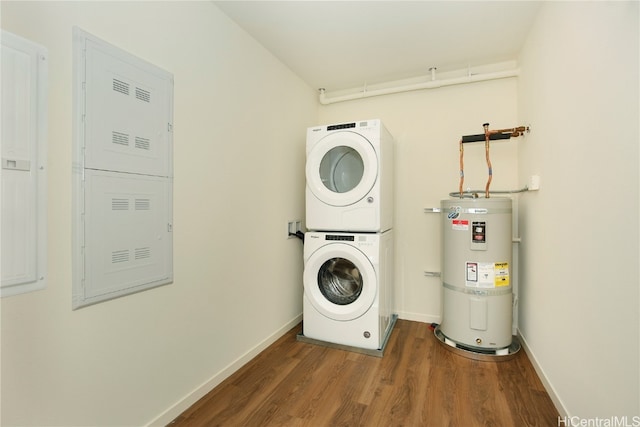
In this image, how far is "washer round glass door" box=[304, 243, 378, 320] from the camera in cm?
225

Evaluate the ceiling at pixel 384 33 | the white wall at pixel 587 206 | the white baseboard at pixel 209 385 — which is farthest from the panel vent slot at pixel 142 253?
the white wall at pixel 587 206

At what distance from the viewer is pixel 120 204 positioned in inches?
52.4

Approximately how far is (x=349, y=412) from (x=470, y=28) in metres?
2.62

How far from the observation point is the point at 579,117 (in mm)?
1379

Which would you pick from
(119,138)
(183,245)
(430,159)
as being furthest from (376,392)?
(430,159)

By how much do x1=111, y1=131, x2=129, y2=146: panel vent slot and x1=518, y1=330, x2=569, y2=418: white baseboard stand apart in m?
2.48

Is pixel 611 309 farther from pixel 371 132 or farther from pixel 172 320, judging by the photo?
pixel 172 320

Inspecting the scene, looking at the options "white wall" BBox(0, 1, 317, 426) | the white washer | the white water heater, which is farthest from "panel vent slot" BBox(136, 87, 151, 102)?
the white water heater

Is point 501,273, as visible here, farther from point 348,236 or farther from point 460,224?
point 348,236

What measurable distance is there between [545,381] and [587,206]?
1171 millimetres

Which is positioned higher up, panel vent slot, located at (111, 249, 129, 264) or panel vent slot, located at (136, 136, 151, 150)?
panel vent slot, located at (136, 136, 151, 150)

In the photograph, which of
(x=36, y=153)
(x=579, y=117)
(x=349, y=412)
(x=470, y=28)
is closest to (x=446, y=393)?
(x=349, y=412)

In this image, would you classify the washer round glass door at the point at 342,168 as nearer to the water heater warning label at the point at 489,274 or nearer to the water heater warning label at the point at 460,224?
the water heater warning label at the point at 460,224

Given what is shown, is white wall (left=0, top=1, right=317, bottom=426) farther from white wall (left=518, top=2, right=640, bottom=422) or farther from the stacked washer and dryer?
white wall (left=518, top=2, right=640, bottom=422)
